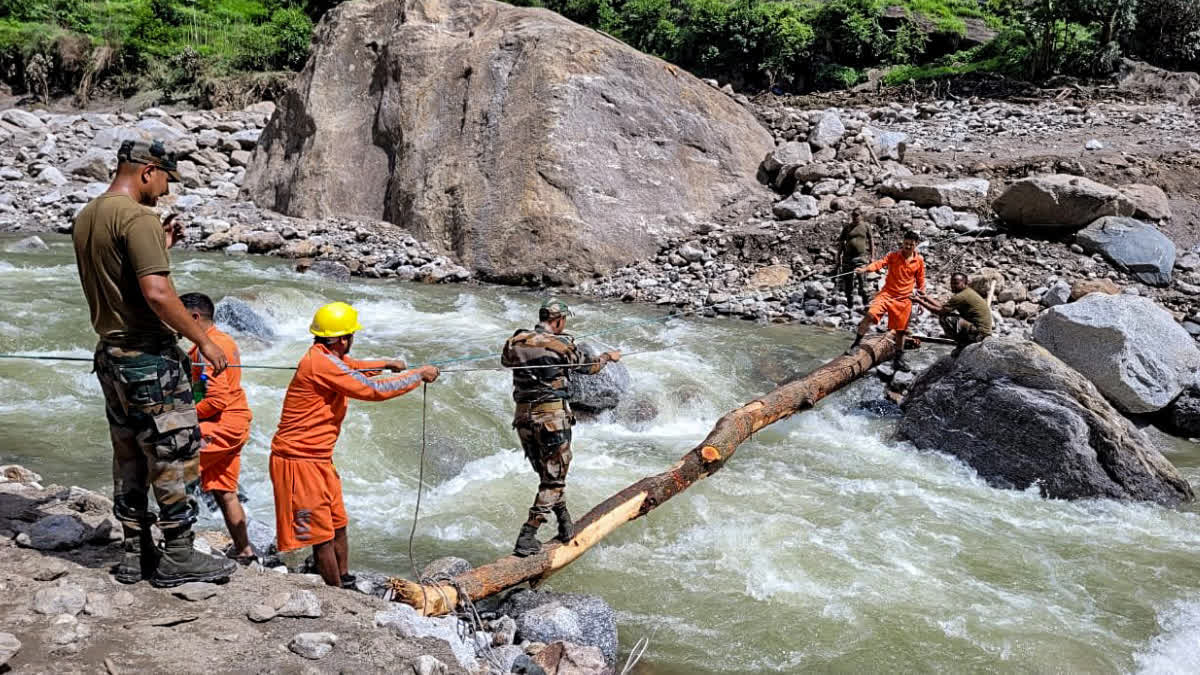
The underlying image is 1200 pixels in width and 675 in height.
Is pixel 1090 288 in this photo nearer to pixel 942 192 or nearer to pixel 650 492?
pixel 942 192

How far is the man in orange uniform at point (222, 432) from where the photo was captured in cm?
457

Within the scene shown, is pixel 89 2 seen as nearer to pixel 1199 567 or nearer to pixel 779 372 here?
pixel 779 372

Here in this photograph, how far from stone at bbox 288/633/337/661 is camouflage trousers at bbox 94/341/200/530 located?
71 centimetres

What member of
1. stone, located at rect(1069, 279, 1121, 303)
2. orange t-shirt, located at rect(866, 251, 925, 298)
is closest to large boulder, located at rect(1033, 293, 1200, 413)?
orange t-shirt, located at rect(866, 251, 925, 298)

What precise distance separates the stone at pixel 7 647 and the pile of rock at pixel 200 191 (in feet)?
35.8

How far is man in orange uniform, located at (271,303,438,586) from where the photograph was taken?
4043 mm

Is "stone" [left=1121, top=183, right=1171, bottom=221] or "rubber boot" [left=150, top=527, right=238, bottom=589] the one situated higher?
"stone" [left=1121, top=183, right=1171, bottom=221]

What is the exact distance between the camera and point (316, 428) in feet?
13.4

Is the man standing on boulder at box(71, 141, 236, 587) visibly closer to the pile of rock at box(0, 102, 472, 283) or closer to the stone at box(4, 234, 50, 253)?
the pile of rock at box(0, 102, 472, 283)

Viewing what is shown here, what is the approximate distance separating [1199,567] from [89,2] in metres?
39.0

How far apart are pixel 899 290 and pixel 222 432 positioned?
6.91 metres

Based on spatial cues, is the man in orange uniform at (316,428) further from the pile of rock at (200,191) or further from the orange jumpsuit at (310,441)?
the pile of rock at (200,191)

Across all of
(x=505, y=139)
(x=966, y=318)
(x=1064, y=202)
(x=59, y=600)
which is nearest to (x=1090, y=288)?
(x=1064, y=202)

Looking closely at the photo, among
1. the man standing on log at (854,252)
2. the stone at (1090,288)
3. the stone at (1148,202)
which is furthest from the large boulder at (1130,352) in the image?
the stone at (1148,202)
